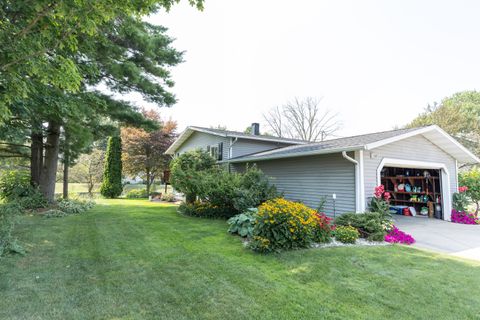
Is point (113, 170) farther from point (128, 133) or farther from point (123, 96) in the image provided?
point (123, 96)

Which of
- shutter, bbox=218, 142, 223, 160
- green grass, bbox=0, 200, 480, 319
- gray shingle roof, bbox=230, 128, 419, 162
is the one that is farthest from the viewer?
shutter, bbox=218, 142, 223, 160

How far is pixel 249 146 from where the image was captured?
47.2 feet

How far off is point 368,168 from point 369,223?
1.98 meters

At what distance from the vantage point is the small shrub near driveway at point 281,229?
16.9 feet

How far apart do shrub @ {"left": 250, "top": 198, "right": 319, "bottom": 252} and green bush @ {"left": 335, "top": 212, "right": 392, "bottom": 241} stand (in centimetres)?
186

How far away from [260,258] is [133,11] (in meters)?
4.61

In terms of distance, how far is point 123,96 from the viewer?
36.4 ft

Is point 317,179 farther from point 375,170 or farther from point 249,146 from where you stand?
point 249,146

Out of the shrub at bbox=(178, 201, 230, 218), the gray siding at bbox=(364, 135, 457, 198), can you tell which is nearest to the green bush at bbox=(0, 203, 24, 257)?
the shrub at bbox=(178, 201, 230, 218)

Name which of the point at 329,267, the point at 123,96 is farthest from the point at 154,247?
the point at 123,96

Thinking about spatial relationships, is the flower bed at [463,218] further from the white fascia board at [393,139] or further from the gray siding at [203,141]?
the gray siding at [203,141]

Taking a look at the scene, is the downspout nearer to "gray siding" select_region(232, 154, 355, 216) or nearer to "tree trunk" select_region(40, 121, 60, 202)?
"gray siding" select_region(232, 154, 355, 216)

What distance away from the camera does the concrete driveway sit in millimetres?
5812

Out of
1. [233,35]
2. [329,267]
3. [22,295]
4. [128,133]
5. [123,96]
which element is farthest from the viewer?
[128,133]
